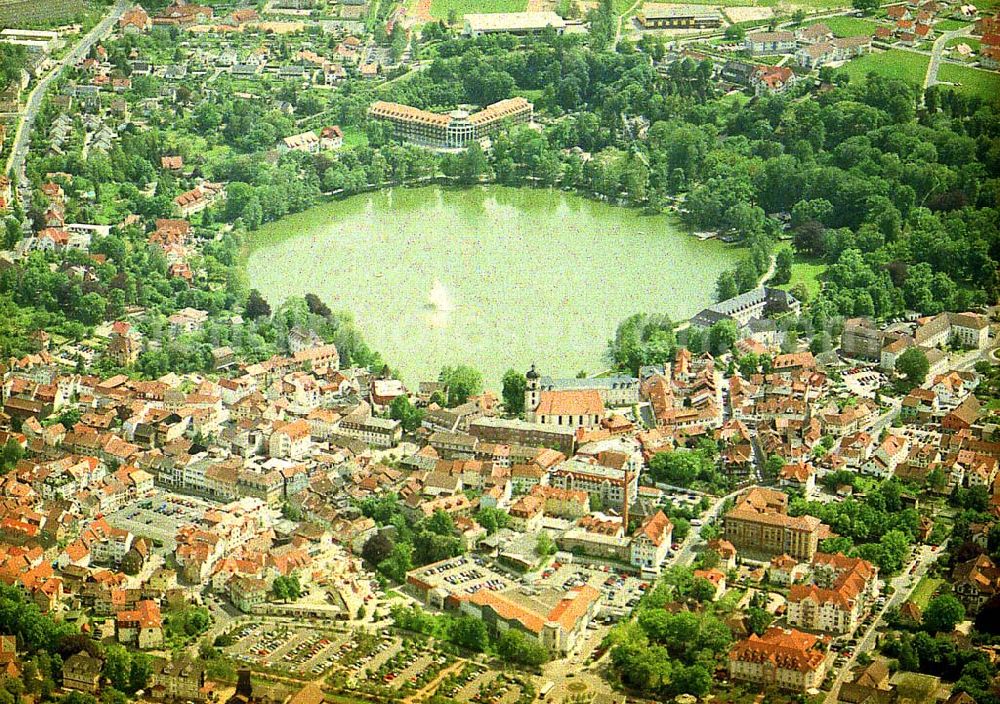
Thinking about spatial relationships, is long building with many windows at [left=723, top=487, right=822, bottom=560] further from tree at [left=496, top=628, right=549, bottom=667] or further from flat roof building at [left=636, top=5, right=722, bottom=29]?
flat roof building at [left=636, top=5, right=722, bottom=29]

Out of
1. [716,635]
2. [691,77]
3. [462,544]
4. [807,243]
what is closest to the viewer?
[716,635]

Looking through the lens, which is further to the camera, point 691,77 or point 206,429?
point 691,77

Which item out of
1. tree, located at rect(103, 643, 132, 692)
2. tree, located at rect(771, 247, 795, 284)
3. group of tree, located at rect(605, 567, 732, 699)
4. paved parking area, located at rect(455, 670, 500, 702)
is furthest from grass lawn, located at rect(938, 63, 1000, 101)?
tree, located at rect(103, 643, 132, 692)

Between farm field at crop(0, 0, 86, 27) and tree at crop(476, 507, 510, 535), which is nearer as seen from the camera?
tree at crop(476, 507, 510, 535)

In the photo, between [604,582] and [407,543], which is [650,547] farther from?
[407,543]

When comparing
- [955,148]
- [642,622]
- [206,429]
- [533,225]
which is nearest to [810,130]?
[955,148]

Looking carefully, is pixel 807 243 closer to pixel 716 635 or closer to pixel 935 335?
pixel 935 335
